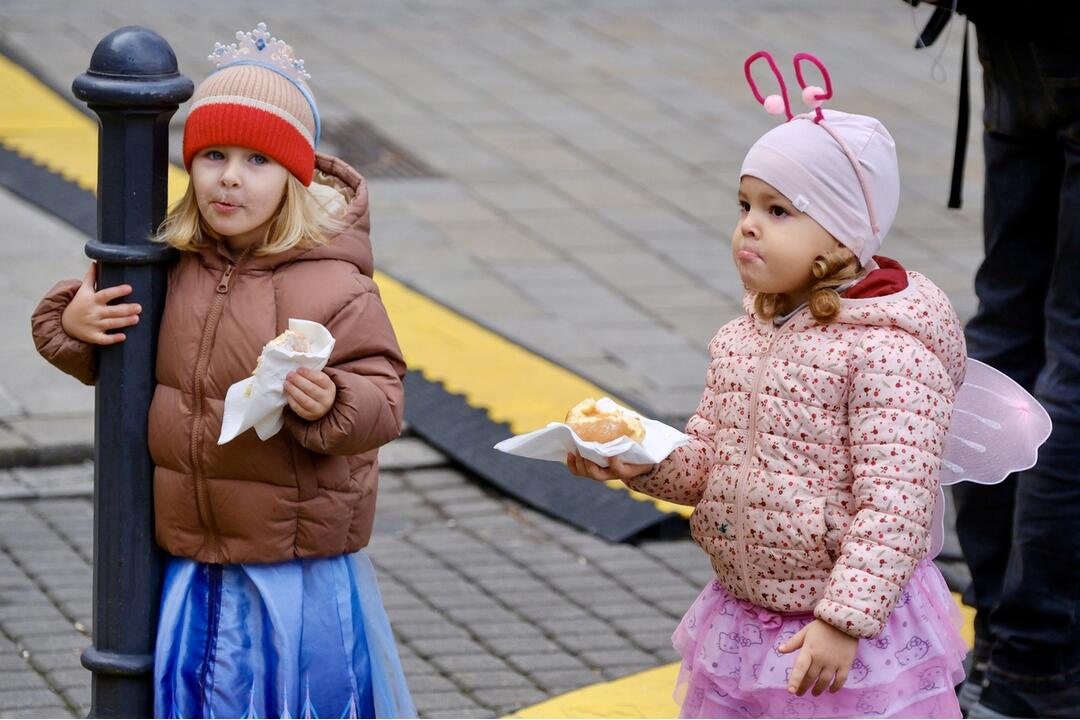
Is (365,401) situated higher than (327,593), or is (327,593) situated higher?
(365,401)

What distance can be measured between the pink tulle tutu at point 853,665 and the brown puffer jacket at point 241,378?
0.67 metres

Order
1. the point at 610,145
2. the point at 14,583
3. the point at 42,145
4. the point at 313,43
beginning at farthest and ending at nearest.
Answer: the point at 313,43 < the point at 610,145 < the point at 42,145 < the point at 14,583

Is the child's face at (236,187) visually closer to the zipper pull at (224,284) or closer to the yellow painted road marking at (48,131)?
the zipper pull at (224,284)

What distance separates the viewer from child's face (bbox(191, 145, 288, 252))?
9.73 ft

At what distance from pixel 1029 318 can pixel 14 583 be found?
104 inches

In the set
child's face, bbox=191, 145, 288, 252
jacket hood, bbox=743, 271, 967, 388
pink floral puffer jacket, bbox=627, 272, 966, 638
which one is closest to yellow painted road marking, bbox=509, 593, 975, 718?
pink floral puffer jacket, bbox=627, 272, 966, 638

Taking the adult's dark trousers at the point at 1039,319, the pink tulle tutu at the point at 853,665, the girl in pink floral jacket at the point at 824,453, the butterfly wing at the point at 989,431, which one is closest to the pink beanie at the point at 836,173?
the girl in pink floral jacket at the point at 824,453

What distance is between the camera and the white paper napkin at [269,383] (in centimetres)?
283

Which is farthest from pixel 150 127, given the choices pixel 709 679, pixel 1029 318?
pixel 1029 318

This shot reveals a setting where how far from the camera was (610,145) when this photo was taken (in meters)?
9.46

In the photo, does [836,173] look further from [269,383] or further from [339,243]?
[269,383]

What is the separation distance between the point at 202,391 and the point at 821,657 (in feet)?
3.61

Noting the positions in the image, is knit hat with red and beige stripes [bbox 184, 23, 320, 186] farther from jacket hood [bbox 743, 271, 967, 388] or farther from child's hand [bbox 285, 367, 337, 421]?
jacket hood [bbox 743, 271, 967, 388]

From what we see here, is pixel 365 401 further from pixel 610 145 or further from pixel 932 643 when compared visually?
pixel 610 145
